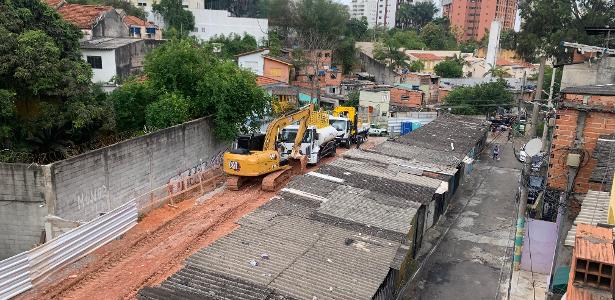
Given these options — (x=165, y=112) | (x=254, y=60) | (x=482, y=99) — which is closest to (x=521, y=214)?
(x=165, y=112)

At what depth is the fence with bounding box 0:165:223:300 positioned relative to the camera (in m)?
12.5

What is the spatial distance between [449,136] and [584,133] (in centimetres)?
1084

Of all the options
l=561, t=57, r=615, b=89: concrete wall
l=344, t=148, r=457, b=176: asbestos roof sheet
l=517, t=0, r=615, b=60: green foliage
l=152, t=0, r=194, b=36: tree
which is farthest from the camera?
l=152, t=0, r=194, b=36: tree

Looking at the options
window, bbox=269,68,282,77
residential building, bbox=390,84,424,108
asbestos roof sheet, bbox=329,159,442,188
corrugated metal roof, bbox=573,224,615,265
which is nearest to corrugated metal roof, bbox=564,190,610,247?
corrugated metal roof, bbox=573,224,615,265

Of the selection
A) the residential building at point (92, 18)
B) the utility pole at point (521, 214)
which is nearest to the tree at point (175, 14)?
the residential building at point (92, 18)

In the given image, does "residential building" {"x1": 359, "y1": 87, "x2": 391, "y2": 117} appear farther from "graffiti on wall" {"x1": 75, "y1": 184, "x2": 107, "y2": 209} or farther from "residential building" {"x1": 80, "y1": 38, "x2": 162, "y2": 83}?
"graffiti on wall" {"x1": 75, "y1": 184, "x2": 107, "y2": 209}

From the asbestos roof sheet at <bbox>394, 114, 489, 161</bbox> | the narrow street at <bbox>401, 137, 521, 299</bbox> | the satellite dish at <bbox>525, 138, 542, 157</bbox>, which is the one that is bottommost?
the narrow street at <bbox>401, 137, 521, 299</bbox>

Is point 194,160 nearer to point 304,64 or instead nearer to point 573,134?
point 573,134

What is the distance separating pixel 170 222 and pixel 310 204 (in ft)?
21.2

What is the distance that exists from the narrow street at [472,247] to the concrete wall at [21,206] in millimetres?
11164

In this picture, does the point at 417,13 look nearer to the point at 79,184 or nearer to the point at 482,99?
the point at 482,99

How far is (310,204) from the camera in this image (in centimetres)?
1380

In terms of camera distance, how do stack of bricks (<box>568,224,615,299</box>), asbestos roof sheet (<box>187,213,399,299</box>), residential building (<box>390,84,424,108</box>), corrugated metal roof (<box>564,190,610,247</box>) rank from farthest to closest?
1. residential building (<box>390,84,424,108</box>)
2. corrugated metal roof (<box>564,190,610,247</box>)
3. asbestos roof sheet (<box>187,213,399,299</box>)
4. stack of bricks (<box>568,224,615,299</box>)

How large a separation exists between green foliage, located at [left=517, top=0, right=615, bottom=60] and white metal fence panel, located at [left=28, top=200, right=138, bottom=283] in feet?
104
